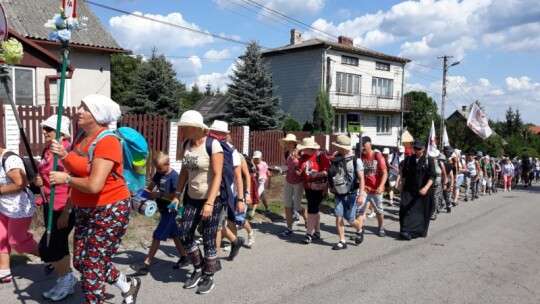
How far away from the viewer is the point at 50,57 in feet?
48.0

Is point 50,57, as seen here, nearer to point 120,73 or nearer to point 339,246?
point 339,246

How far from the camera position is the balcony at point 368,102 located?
101ft

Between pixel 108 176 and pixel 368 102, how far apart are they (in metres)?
31.3

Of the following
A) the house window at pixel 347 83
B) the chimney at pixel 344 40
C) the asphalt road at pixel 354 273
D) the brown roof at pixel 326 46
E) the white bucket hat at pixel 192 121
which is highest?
the chimney at pixel 344 40

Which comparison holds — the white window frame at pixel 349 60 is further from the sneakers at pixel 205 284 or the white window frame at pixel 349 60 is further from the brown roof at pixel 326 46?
the sneakers at pixel 205 284

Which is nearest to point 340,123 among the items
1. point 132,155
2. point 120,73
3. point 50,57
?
point 50,57

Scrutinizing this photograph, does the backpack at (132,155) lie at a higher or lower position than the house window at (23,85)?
lower

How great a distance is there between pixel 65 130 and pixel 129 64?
40970 mm

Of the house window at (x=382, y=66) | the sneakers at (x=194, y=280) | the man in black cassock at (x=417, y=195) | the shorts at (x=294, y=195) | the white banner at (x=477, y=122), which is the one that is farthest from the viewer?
the house window at (x=382, y=66)

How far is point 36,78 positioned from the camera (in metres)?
15.0

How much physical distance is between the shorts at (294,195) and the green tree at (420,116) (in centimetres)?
4718

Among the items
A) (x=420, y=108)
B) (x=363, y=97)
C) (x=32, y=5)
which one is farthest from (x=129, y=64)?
(x=420, y=108)

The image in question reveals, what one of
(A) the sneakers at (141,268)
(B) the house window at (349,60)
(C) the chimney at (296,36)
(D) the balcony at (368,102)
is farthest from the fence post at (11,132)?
(C) the chimney at (296,36)

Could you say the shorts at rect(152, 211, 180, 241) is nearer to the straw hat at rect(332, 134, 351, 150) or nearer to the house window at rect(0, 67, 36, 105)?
Answer: the straw hat at rect(332, 134, 351, 150)
